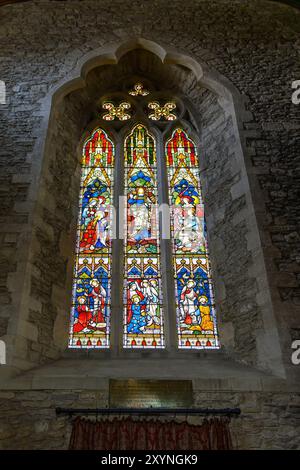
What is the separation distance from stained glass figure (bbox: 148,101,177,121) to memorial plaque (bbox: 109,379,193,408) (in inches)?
A: 164

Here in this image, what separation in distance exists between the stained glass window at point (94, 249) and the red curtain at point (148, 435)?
1.09 meters

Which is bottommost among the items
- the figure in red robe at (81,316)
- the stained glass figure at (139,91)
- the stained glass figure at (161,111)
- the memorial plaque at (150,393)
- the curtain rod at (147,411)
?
the curtain rod at (147,411)

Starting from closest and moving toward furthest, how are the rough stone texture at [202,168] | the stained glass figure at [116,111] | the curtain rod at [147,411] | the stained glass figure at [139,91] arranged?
the curtain rod at [147,411] → the rough stone texture at [202,168] → the stained glass figure at [116,111] → the stained glass figure at [139,91]

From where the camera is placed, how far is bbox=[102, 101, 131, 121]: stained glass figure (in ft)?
20.9

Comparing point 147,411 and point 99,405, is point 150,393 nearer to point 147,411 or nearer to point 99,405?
point 147,411

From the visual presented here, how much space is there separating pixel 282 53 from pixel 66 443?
5.90 m

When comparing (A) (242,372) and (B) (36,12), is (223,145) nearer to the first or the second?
(A) (242,372)

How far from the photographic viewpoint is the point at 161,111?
643 centimetres

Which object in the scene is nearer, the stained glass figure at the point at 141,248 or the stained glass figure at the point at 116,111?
the stained glass figure at the point at 141,248

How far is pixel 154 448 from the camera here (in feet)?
10.8

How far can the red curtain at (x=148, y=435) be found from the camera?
330 centimetres

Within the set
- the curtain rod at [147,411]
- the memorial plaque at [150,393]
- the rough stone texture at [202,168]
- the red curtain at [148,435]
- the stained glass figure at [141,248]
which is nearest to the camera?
the red curtain at [148,435]

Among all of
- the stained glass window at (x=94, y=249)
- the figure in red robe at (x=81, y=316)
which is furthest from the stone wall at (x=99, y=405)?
the figure in red robe at (x=81, y=316)

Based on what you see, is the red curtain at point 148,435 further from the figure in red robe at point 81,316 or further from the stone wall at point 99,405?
the figure in red robe at point 81,316
